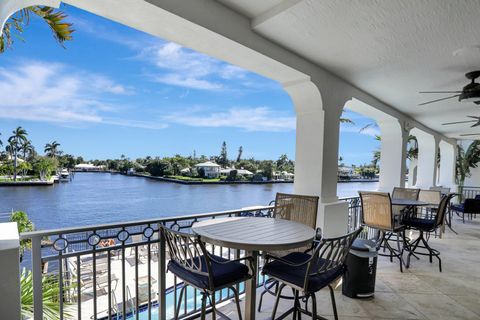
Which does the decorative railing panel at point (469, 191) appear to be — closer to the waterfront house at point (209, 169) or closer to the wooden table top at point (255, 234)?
the waterfront house at point (209, 169)

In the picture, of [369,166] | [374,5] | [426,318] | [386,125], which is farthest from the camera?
[369,166]

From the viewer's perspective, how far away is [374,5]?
1.96m

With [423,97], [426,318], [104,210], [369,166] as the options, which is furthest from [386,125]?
[104,210]

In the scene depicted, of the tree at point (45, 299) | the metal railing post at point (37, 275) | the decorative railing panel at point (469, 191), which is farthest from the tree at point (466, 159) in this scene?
the metal railing post at point (37, 275)

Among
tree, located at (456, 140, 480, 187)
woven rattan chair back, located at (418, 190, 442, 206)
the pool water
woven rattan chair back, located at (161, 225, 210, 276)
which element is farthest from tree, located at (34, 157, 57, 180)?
tree, located at (456, 140, 480, 187)

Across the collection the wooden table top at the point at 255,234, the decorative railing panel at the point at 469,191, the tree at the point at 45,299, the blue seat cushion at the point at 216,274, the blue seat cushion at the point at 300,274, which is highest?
the wooden table top at the point at 255,234

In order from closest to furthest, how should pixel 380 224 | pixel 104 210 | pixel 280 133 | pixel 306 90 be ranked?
pixel 306 90 → pixel 380 224 → pixel 104 210 → pixel 280 133

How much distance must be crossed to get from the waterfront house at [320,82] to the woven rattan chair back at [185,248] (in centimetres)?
29

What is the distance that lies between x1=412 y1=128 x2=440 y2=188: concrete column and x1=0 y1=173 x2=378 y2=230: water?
5011 mm

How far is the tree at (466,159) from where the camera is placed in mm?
10719

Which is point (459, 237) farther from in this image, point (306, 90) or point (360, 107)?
point (306, 90)

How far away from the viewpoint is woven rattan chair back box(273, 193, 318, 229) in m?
2.64

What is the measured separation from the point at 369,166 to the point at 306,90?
12.5m

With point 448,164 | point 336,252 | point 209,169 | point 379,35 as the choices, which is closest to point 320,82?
point 379,35
